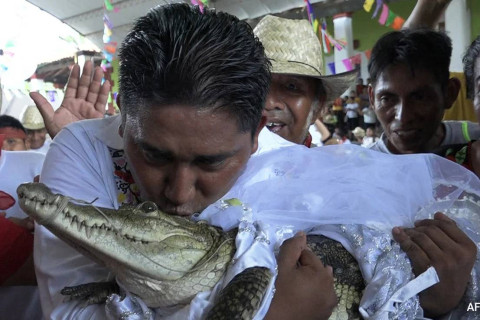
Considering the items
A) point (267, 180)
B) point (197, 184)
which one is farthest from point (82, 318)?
point (267, 180)

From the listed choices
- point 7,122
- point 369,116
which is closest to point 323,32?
point 369,116

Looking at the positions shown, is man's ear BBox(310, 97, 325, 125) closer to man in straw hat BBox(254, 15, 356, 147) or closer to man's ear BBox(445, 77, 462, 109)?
man in straw hat BBox(254, 15, 356, 147)

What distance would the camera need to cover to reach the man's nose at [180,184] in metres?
1.09

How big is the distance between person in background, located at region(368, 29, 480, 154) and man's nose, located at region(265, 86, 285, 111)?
0.56 metres

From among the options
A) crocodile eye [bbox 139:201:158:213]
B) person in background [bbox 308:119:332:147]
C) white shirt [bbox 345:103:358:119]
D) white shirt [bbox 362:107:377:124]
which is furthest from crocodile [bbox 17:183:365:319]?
white shirt [bbox 345:103:358:119]

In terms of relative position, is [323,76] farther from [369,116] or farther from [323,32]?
[369,116]

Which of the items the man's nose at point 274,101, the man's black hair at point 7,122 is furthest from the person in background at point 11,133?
the man's nose at point 274,101

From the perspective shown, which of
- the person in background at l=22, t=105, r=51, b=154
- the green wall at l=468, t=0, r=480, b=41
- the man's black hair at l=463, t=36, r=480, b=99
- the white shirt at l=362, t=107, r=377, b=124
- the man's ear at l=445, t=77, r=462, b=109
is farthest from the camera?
the green wall at l=468, t=0, r=480, b=41

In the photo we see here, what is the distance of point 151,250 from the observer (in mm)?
972

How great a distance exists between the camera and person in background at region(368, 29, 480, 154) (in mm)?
2193

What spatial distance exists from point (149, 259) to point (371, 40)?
1224cm

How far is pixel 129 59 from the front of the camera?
3.89ft

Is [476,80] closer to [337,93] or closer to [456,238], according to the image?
[337,93]

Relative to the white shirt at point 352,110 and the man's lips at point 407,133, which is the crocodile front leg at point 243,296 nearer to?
the man's lips at point 407,133
